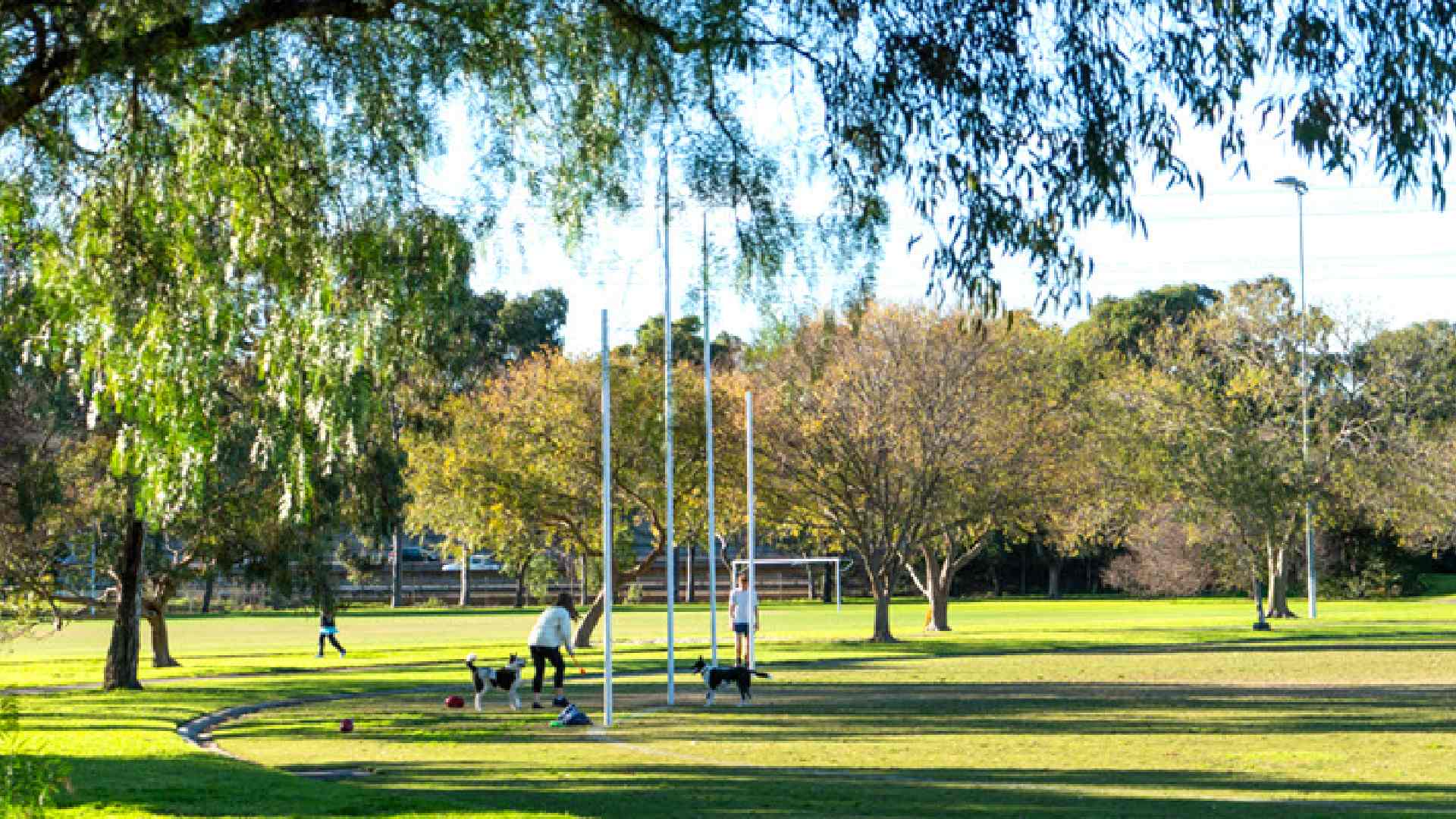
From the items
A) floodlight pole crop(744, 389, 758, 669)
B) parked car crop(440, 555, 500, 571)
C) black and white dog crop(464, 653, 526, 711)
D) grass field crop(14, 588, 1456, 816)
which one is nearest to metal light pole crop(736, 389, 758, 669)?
floodlight pole crop(744, 389, 758, 669)

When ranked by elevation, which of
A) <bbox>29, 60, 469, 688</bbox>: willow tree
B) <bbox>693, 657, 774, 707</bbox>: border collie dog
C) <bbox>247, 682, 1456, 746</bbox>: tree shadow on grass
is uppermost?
<bbox>29, 60, 469, 688</bbox>: willow tree

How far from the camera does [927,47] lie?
10062 millimetres

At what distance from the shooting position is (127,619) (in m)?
30.2

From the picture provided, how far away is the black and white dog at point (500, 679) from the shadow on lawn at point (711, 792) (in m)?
6.21

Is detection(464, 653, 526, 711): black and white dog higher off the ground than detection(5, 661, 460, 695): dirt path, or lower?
higher

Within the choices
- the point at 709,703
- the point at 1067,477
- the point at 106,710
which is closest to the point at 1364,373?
the point at 1067,477

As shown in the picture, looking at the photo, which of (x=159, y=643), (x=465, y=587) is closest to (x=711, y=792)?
(x=159, y=643)

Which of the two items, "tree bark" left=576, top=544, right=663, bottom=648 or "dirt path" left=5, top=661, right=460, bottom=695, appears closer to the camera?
"dirt path" left=5, top=661, right=460, bottom=695

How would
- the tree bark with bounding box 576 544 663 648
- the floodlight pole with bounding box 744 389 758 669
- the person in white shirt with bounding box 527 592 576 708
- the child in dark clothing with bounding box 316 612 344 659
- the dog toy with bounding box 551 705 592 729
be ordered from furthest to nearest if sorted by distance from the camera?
the tree bark with bounding box 576 544 663 648 → the child in dark clothing with bounding box 316 612 344 659 → the floodlight pole with bounding box 744 389 758 669 → the person in white shirt with bounding box 527 592 576 708 → the dog toy with bounding box 551 705 592 729

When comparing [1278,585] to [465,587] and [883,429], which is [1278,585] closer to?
[883,429]

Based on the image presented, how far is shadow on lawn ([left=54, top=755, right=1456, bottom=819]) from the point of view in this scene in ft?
44.3

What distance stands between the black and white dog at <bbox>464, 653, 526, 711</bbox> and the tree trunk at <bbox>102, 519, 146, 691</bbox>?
8.32m

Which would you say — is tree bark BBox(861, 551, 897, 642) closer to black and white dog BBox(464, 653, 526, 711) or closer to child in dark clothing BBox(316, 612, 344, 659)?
child in dark clothing BBox(316, 612, 344, 659)

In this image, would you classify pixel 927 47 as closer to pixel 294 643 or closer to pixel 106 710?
pixel 106 710
